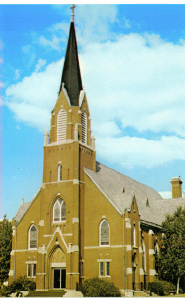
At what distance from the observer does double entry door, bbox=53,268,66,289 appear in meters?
42.7

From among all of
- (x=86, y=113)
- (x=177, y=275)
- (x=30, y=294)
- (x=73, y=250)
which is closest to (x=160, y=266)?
(x=177, y=275)

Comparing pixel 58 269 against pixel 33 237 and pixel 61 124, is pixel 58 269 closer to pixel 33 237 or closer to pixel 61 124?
pixel 33 237

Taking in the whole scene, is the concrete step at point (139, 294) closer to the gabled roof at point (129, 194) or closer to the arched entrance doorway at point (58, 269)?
the arched entrance doorway at point (58, 269)

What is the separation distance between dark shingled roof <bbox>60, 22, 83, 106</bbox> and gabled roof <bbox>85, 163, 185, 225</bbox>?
899cm

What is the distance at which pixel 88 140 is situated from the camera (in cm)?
4841

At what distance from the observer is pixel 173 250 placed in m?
46.6

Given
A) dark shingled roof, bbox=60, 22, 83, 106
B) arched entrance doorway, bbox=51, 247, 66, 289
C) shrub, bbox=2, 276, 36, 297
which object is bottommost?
shrub, bbox=2, 276, 36, 297

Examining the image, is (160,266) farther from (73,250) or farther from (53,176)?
(53,176)


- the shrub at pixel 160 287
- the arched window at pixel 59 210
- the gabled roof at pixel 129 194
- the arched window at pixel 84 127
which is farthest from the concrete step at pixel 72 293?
the arched window at pixel 84 127

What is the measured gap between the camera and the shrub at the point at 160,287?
44.2 m

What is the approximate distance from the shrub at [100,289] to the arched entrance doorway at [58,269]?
3619 millimetres

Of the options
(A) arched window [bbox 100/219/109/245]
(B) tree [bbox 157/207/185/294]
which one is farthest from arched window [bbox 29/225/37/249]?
(B) tree [bbox 157/207/185/294]

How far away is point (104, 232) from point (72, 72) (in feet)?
61.3

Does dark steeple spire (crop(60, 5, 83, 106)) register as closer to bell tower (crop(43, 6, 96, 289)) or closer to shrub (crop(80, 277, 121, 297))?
bell tower (crop(43, 6, 96, 289))
